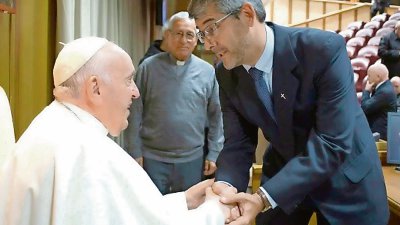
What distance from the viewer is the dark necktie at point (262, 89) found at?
1705 millimetres

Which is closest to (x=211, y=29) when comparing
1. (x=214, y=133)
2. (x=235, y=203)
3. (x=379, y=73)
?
(x=235, y=203)

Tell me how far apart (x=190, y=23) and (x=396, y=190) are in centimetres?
178

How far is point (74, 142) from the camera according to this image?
132 centimetres

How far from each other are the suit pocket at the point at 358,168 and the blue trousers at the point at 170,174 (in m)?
1.81

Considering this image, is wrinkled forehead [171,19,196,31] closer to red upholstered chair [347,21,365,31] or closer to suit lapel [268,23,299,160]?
suit lapel [268,23,299,160]

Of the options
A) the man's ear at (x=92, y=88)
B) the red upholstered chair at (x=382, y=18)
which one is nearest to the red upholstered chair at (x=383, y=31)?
the red upholstered chair at (x=382, y=18)

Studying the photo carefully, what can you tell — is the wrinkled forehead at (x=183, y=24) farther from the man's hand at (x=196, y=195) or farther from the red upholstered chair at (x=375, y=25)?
the red upholstered chair at (x=375, y=25)

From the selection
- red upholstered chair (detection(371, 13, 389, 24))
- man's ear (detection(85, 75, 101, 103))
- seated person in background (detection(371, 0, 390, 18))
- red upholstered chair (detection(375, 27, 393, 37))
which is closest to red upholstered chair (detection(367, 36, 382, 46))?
red upholstered chair (detection(375, 27, 393, 37))

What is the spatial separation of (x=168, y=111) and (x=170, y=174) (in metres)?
0.44

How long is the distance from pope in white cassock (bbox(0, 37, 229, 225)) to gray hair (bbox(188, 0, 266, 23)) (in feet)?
0.98

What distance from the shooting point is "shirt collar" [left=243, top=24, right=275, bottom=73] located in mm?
1664

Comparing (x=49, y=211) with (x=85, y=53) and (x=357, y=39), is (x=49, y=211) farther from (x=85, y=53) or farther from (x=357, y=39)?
(x=357, y=39)

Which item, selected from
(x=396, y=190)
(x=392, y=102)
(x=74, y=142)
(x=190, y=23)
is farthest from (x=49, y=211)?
(x=392, y=102)

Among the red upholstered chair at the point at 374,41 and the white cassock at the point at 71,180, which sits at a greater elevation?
the white cassock at the point at 71,180
